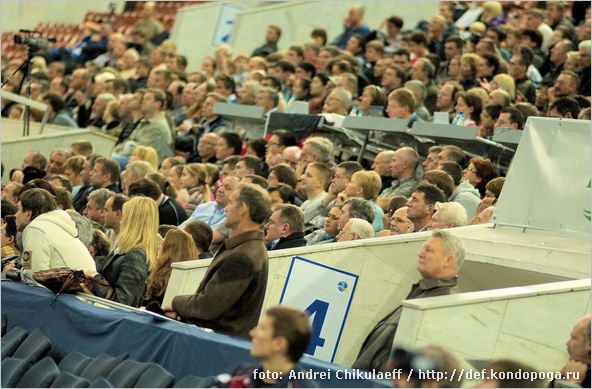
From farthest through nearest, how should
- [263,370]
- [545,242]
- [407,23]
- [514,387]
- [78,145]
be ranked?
1. [407,23]
2. [78,145]
3. [545,242]
4. [263,370]
5. [514,387]

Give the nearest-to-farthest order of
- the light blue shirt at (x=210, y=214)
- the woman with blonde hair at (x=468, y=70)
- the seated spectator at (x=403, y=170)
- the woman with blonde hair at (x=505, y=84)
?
1. the light blue shirt at (x=210, y=214)
2. the seated spectator at (x=403, y=170)
3. the woman with blonde hair at (x=505, y=84)
4. the woman with blonde hair at (x=468, y=70)

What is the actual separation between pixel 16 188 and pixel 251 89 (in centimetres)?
387

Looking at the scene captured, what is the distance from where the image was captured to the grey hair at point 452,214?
862 cm

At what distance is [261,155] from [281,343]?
7.67 meters

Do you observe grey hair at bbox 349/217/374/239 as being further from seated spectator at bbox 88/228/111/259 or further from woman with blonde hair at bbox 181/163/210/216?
woman with blonde hair at bbox 181/163/210/216

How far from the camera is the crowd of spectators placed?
7996 mm

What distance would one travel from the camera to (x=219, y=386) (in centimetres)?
565

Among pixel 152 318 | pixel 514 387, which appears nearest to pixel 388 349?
pixel 152 318

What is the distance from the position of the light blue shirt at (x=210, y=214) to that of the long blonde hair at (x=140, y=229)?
80.6 inches

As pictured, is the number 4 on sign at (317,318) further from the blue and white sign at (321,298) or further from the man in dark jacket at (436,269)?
the man in dark jacket at (436,269)

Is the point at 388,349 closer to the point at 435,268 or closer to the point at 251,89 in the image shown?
the point at 435,268

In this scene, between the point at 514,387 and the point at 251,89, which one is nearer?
the point at 514,387

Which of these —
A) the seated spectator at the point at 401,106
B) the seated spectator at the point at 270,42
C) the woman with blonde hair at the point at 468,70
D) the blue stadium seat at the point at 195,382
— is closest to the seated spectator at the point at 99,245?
the blue stadium seat at the point at 195,382

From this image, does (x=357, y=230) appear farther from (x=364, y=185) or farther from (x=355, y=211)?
(x=364, y=185)
